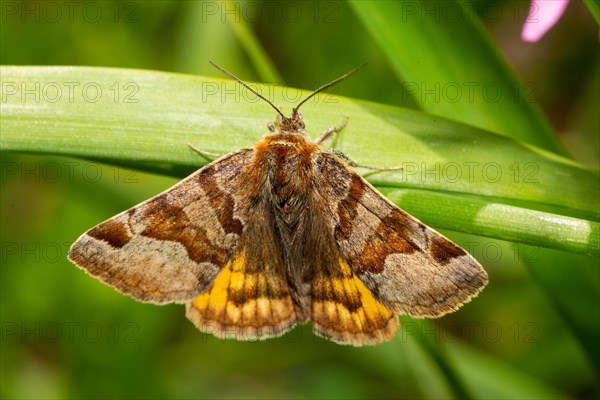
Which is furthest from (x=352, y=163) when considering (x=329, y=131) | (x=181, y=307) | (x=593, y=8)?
(x=181, y=307)

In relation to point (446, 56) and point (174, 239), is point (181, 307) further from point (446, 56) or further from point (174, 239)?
point (446, 56)

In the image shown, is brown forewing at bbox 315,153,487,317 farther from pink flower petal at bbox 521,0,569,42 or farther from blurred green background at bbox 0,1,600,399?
blurred green background at bbox 0,1,600,399

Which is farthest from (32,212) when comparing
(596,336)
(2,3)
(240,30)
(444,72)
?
(596,336)

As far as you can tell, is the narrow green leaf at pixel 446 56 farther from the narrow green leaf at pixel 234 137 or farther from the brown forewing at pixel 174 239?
the brown forewing at pixel 174 239

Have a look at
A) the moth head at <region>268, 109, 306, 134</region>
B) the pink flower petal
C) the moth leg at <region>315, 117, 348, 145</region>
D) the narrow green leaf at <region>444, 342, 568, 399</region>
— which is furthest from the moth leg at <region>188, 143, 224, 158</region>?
the narrow green leaf at <region>444, 342, 568, 399</region>

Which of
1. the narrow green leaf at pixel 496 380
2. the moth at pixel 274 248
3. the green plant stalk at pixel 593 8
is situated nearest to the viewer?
the green plant stalk at pixel 593 8

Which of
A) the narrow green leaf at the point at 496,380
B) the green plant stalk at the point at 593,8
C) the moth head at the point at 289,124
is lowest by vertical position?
the narrow green leaf at the point at 496,380

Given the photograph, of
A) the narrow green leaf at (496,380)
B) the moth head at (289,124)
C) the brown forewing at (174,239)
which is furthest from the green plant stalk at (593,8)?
the narrow green leaf at (496,380)
